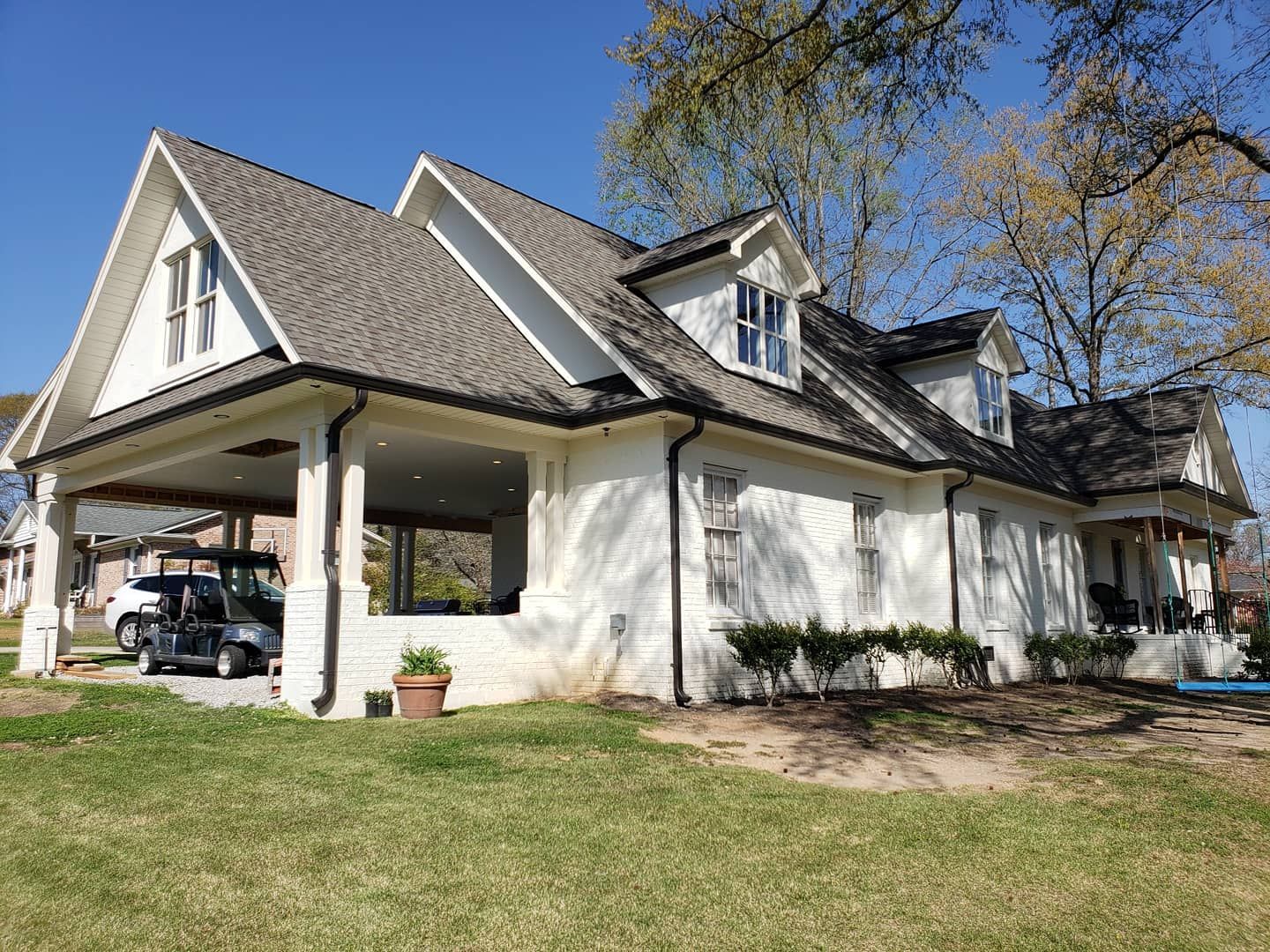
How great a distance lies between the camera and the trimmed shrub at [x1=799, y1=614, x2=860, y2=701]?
1229 centimetres

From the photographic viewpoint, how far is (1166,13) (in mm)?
11305

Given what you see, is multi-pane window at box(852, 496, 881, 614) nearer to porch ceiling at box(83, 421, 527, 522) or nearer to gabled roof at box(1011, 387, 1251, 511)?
porch ceiling at box(83, 421, 527, 522)

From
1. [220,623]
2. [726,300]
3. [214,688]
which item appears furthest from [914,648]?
[220,623]

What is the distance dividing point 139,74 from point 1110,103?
11924 mm

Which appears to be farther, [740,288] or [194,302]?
[740,288]

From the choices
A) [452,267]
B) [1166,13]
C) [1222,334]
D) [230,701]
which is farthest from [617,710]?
[1222,334]

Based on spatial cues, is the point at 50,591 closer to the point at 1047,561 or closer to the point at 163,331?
the point at 163,331

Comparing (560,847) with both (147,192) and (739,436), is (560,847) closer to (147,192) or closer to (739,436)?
(739,436)

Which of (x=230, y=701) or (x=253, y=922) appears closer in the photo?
(x=253, y=922)

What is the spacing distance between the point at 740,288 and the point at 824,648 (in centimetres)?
579

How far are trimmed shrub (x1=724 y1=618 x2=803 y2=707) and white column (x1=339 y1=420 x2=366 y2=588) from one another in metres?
4.65

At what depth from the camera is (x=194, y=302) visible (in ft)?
41.9

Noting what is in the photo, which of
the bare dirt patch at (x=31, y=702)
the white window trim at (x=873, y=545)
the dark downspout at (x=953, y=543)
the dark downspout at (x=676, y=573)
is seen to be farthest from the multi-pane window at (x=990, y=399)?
the bare dirt patch at (x=31, y=702)

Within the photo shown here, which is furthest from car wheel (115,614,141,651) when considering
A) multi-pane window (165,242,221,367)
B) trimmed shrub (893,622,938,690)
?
trimmed shrub (893,622,938,690)
